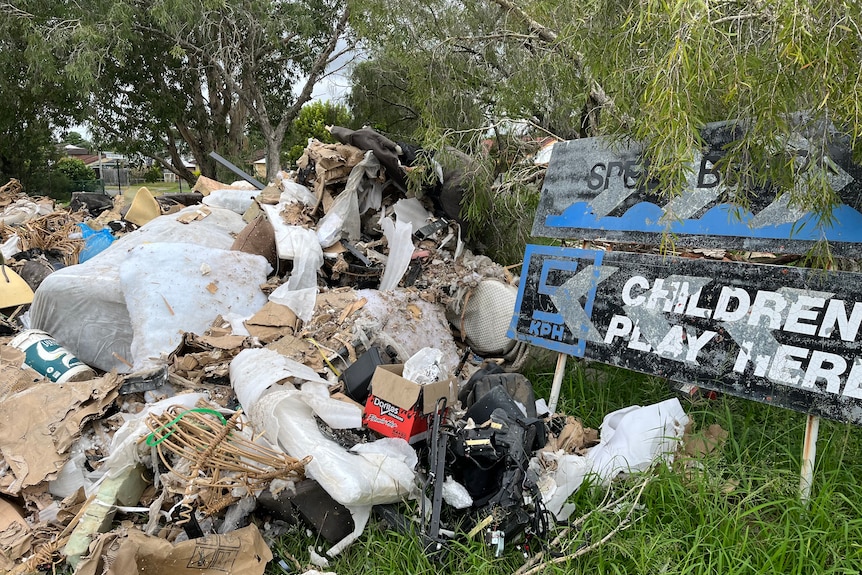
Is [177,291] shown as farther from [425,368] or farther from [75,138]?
[75,138]

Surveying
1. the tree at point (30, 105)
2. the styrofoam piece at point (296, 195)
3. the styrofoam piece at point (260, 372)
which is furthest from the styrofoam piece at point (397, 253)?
the tree at point (30, 105)

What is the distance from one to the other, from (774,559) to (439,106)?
5.02m

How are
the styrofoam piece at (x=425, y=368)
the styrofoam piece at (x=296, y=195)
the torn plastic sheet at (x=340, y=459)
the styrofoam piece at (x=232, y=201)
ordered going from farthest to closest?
the styrofoam piece at (x=232, y=201)
the styrofoam piece at (x=296, y=195)
the styrofoam piece at (x=425, y=368)
the torn plastic sheet at (x=340, y=459)

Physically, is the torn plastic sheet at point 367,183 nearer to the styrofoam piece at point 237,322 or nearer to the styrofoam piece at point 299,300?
the styrofoam piece at point 299,300

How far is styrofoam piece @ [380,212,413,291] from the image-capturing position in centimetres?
426

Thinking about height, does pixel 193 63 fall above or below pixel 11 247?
above

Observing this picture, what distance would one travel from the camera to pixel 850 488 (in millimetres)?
2373

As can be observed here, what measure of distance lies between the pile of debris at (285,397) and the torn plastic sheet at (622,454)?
0.4 inches

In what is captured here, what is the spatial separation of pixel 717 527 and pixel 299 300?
2599 mm

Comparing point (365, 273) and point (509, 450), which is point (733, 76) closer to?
point (509, 450)

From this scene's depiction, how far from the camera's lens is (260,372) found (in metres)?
2.96

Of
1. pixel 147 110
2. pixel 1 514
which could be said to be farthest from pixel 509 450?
pixel 147 110

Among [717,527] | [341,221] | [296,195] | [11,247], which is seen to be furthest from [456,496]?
[11,247]

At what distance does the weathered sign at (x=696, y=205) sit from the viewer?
8.15 feet
